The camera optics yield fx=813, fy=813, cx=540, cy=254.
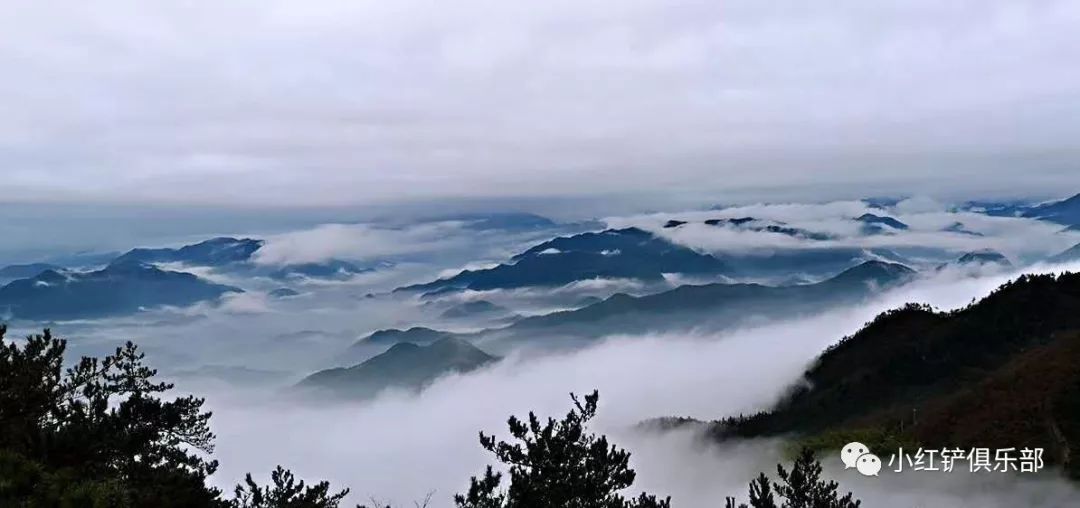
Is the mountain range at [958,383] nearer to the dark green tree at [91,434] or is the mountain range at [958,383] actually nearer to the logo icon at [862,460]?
the logo icon at [862,460]

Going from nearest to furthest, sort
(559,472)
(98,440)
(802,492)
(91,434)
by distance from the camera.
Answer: (91,434), (98,440), (802,492), (559,472)

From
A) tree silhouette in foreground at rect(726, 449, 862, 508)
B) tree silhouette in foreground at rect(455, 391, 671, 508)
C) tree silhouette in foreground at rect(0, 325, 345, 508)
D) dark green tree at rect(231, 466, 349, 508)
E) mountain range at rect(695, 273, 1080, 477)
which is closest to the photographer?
tree silhouette in foreground at rect(0, 325, 345, 508)

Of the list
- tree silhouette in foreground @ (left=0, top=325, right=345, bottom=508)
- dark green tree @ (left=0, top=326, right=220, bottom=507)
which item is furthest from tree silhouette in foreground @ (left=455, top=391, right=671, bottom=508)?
dark green tree @ (left=0, top=326, right=220, bottom=507)

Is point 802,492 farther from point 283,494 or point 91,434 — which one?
point 91,434

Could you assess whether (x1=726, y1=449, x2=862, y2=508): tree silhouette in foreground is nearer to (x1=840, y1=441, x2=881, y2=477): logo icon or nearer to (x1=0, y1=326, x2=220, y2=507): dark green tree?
(x1=0, y1=326, x2=220, y2=507): dark green tree

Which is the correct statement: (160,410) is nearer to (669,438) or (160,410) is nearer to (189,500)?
(189,500)

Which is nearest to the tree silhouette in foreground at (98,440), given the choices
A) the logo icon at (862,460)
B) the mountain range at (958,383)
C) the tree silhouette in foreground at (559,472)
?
the tree silhouette in foreground at (559,472)

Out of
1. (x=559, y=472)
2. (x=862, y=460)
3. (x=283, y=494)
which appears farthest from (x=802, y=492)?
(x=862, y=460)
